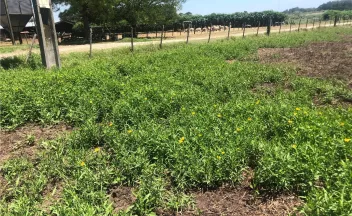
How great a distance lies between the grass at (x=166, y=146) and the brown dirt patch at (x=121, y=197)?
0.31 ft

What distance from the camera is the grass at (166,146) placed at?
3.29 meters

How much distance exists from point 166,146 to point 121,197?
95cm

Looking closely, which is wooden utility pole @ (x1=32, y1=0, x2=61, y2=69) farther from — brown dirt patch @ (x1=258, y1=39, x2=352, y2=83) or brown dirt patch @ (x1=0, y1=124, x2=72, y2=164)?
brown dirt patch @ (x1=258, y1=39, x2=352, y2=83)

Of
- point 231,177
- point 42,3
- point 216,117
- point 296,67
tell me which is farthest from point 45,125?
point 296,67

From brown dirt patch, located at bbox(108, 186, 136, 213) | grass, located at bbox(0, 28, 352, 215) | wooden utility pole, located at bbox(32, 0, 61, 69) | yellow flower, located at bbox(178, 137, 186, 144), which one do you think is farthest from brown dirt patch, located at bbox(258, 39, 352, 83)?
wooden utility pole, located at bbox(32, 0, 61, 69)

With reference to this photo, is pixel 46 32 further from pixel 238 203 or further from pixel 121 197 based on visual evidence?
pixel 238 203

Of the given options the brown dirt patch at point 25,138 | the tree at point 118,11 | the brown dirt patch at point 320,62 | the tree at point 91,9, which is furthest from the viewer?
the tree at point 118,11

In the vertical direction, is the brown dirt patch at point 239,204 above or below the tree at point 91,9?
below

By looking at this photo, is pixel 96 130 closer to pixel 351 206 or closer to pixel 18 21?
pixel 351 206

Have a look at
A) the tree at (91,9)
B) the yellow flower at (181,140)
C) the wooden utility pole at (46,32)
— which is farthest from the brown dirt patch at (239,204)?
the tree at (91,9)

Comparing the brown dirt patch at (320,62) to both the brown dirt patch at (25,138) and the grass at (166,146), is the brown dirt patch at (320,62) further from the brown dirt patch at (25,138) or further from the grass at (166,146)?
the brown dirt patch at (25,138)

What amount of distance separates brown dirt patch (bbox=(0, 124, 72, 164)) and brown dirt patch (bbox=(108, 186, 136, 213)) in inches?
66.8

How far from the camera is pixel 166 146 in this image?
13.6ft

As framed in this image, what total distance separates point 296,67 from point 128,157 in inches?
345
